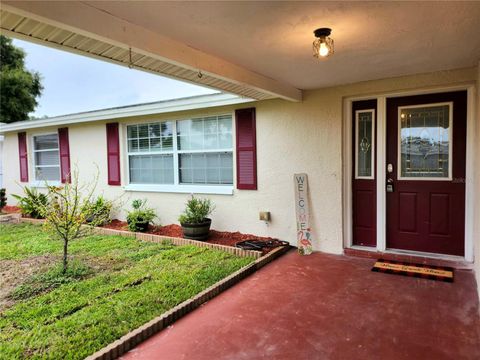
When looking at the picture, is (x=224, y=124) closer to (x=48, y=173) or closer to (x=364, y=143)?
(x=364, y=143)

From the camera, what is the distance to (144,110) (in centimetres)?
632

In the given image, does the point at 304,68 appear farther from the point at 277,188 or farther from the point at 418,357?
the point at 418,357

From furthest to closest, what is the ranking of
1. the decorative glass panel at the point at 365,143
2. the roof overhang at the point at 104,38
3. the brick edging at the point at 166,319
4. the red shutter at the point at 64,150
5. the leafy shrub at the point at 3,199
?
the leafy shrub at the point at 3,199
the red shutter at the point at 64,150
the decorative glass panel at the point at 365,143
the brick edging at the point at 166,319
the roof overhang at the point at 104,38

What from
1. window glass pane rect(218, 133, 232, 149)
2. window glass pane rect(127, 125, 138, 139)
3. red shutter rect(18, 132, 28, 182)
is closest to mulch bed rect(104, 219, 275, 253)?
window glass pane rect(218, 133, 232, 149)

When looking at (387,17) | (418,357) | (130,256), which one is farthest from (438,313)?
(130,256)

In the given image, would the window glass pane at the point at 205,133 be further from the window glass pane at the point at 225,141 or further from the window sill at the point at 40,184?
the window sill at the point at 40,184

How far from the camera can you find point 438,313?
2.89 m

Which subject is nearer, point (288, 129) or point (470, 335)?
point (470, 335)

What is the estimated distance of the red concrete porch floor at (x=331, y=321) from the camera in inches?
94.3

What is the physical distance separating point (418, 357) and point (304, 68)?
2.90 metres

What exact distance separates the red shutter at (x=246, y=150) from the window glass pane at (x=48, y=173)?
5413mm

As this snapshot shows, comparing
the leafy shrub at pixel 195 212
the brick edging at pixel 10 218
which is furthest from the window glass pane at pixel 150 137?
the brick edging at pixel 10 218

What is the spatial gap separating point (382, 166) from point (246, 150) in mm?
2133

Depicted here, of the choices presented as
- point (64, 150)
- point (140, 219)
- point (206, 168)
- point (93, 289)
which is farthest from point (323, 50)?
point (64, 150)
